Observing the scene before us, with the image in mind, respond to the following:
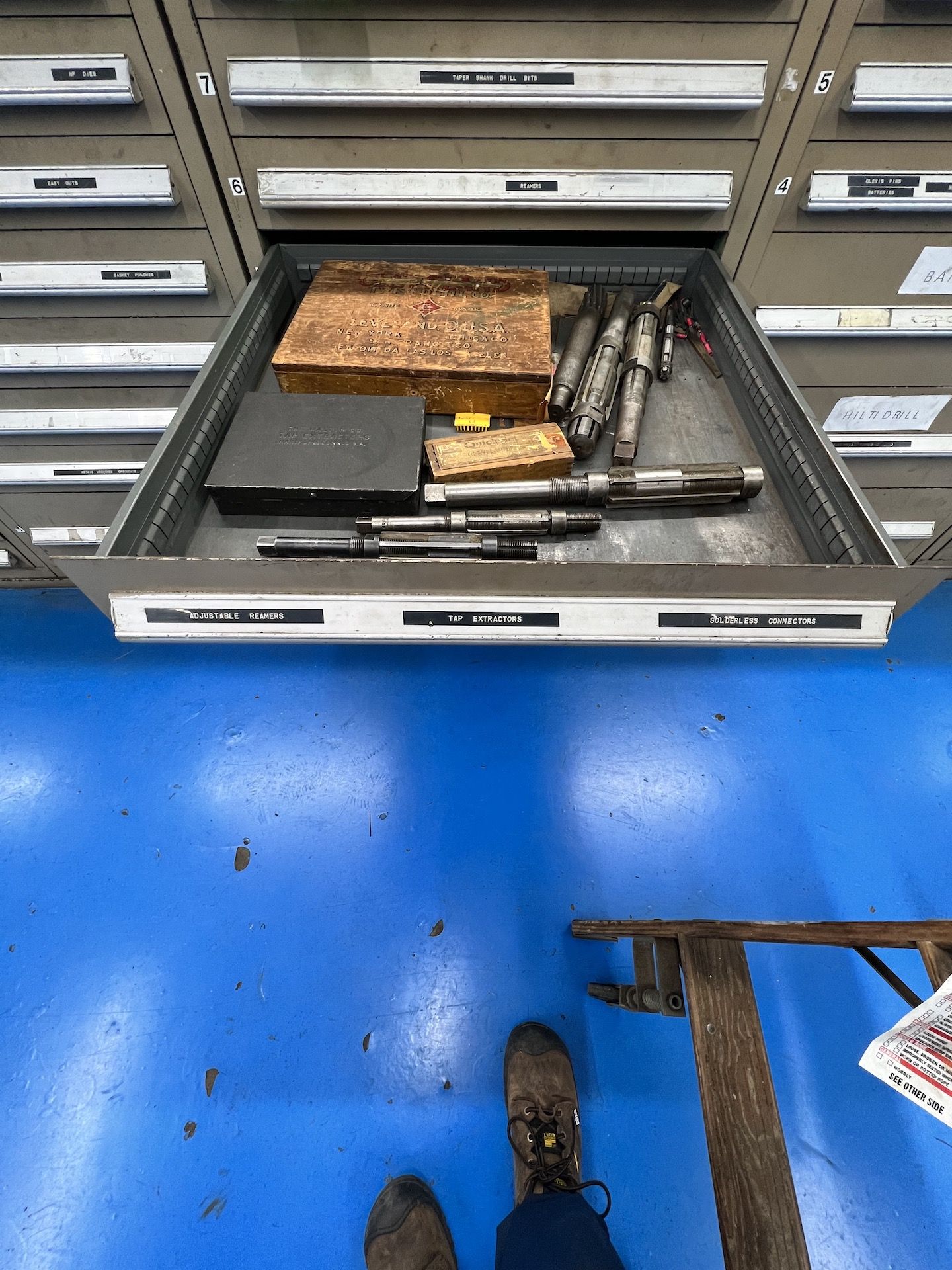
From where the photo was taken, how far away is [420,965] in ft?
4.11

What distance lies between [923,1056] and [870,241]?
1311 mm

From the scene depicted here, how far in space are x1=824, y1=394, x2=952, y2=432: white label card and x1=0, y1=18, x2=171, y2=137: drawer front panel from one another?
4.96ft

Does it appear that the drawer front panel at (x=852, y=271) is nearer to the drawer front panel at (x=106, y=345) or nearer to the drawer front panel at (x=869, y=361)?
the drawer front panel at (x=869, y=361)

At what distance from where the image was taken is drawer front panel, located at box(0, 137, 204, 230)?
0.97 meters

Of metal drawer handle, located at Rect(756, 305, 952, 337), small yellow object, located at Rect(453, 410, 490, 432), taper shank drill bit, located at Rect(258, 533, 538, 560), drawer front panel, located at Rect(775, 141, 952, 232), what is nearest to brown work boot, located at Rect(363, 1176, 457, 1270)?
taper shank drill bit, located at Rect(258, 533, 538, 560)

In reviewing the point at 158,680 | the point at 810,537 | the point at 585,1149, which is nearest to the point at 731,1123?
the point at 585,1149

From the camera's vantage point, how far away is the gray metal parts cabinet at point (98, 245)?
2.89 ft

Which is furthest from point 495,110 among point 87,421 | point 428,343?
point 87,421

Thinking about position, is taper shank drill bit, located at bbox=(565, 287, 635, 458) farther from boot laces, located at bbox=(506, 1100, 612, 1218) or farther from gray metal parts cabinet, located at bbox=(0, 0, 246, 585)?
boot laces, located at bbox=(506, 1100, 612, 1218)

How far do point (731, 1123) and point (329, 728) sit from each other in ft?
3.82

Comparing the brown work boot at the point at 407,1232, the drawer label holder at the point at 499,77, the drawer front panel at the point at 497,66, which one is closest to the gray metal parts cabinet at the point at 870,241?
the drawer front panel at the point at 497,66

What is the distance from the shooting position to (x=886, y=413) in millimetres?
1449

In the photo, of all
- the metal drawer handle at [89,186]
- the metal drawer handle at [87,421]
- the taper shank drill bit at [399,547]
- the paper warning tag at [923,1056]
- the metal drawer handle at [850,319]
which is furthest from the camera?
the metal drawer handle at [87,421]

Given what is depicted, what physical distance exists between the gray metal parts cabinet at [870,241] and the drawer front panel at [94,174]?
1.04 meters
